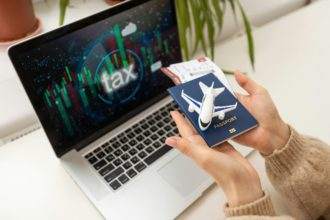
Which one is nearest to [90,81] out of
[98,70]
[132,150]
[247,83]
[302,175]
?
[98,70]

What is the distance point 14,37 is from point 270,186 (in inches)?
21.9

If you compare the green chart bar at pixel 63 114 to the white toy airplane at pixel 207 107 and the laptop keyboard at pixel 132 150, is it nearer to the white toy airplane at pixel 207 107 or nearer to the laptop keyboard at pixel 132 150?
the laptop keyboard at pixel 132 150

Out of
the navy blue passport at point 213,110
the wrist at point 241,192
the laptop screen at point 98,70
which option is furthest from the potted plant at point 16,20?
the wrist at point 241,192

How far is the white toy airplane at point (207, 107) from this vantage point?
0.49m

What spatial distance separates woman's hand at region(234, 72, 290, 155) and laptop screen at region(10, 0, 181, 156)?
7.3 inches

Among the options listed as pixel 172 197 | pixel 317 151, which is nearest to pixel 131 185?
pixel 172 197

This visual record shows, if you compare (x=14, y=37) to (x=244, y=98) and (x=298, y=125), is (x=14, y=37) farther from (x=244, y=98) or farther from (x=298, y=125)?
(x=298, y=125)

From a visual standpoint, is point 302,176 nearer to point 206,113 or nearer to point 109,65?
point 206,113

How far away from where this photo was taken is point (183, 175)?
23.3 inches

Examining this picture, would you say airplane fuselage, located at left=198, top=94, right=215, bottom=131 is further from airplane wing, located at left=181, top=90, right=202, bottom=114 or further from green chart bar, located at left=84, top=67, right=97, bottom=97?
green chart bar, located at left=84, top=67, right=97, bottom=97

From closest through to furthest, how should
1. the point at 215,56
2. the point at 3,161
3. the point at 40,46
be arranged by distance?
the point at 40,46 < the point at 3,161 < the point at 215,56

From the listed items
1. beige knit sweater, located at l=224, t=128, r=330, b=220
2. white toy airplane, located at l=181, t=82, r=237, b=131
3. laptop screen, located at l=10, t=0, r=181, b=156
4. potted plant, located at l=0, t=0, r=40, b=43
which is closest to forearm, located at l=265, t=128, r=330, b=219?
beige knit sweater, located at l=224, t=128, r=330, b=220

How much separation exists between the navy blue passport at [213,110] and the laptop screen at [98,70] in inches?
5.8

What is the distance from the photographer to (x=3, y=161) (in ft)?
2.07
